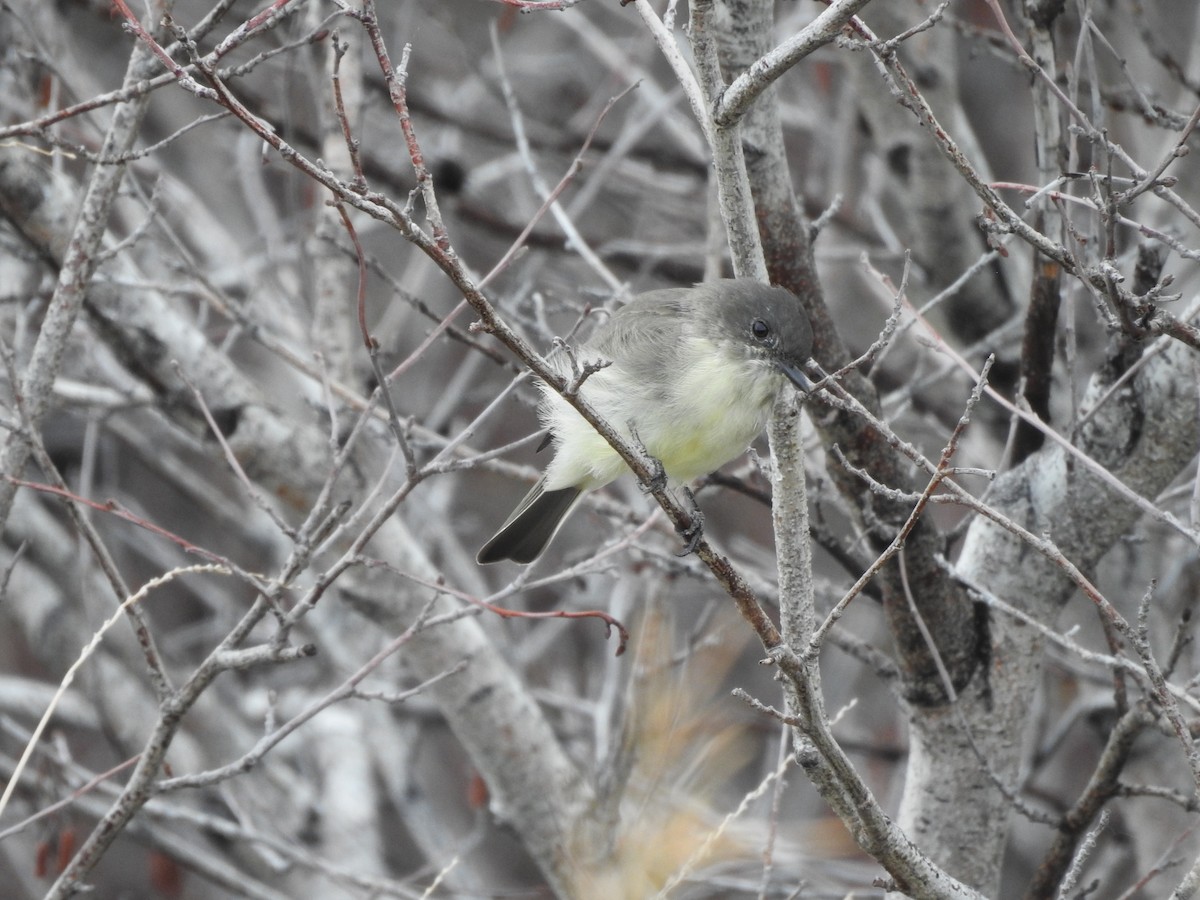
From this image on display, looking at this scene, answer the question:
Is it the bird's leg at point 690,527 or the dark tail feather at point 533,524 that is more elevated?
the dark tail feather at point 533,524

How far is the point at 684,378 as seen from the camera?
11.7ft

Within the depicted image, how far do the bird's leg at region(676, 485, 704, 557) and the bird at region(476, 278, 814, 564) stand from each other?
0.09 meters

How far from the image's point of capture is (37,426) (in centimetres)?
300

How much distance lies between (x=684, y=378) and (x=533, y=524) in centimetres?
83

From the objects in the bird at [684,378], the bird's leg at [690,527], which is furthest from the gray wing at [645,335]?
the bird's leg at [690,527]

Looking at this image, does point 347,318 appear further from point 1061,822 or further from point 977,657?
point 1061,822

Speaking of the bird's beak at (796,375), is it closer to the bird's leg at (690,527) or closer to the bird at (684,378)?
the bird at (684,378)

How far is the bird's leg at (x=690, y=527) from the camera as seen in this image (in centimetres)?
272

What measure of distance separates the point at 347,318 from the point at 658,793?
216 cm

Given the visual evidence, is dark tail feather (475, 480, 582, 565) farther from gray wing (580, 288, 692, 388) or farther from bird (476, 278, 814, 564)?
gray wing (580, 288, 692, 388)

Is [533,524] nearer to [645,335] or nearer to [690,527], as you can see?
[645,335]

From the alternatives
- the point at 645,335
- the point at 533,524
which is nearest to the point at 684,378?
the point at 645,335

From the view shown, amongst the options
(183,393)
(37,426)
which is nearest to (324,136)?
(183,393)

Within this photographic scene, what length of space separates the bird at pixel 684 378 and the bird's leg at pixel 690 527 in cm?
9
